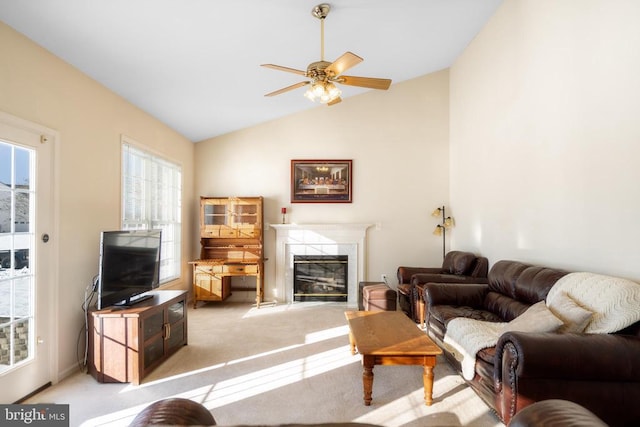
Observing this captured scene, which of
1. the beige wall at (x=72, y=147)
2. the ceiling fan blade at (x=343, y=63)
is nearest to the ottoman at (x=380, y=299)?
the ceiling fan blade at (x=343, y=63)

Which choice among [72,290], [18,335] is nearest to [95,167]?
[72,290]

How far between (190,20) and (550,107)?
3331mm

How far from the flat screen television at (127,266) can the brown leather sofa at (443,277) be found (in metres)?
3.12

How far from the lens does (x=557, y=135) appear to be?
296cm

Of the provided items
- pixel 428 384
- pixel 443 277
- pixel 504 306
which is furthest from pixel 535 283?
pixel 443 277

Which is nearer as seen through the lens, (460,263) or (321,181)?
(460,263)

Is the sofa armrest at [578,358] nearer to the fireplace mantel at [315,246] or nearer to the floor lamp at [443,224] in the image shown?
the floor lamp at [443,224]

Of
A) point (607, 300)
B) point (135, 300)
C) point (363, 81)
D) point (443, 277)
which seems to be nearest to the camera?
point (607, 300)

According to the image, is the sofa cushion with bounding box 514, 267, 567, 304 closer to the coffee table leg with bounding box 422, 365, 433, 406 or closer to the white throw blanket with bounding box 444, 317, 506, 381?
the white throw blanket with bounding box 444, 317, 506, 381

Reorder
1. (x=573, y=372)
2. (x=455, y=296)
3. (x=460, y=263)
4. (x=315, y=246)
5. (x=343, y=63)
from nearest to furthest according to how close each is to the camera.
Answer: (x=573, y=372)
(x=343, y=63)
(x=455, y=296)
(x=460, y=263)
(x=315, y=246)

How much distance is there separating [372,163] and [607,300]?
3.84 metres

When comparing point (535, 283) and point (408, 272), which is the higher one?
point (535, 283)

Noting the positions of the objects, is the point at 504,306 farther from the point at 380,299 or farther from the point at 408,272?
the point at 408,272

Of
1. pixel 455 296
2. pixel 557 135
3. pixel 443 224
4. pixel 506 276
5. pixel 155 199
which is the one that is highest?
pixel 557 135
